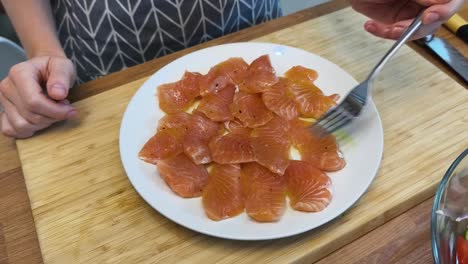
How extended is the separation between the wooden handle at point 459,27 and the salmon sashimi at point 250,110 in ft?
2.15

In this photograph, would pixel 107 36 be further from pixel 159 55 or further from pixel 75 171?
pixel 75 171

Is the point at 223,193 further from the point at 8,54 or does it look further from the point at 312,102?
the point at 8,54

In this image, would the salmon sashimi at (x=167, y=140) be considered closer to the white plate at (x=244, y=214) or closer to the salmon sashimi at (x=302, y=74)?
the white plate at (x=244, y=214)

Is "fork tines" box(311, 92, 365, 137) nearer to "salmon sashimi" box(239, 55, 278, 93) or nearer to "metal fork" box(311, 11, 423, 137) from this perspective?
"metal fork" box(311, 11, 423, 137)

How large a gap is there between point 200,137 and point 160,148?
93 millimetres

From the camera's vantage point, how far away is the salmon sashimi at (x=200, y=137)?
0.96 m

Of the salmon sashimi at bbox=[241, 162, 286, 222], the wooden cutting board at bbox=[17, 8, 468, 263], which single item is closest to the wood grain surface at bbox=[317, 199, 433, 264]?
the wooden cutting board at bbox=[17, 8, 468, 263]

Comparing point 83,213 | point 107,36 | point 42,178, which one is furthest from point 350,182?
point 107,36

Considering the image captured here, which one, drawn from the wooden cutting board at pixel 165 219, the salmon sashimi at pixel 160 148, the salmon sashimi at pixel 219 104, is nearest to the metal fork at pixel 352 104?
the wooden cutting board at pixel 165 219

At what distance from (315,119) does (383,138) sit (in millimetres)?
162

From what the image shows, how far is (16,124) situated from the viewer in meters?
1.05

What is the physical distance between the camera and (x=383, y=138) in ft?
3.29

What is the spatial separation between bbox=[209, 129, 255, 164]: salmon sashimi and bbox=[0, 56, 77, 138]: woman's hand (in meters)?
0.38

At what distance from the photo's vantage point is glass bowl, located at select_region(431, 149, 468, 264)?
0.69 m
